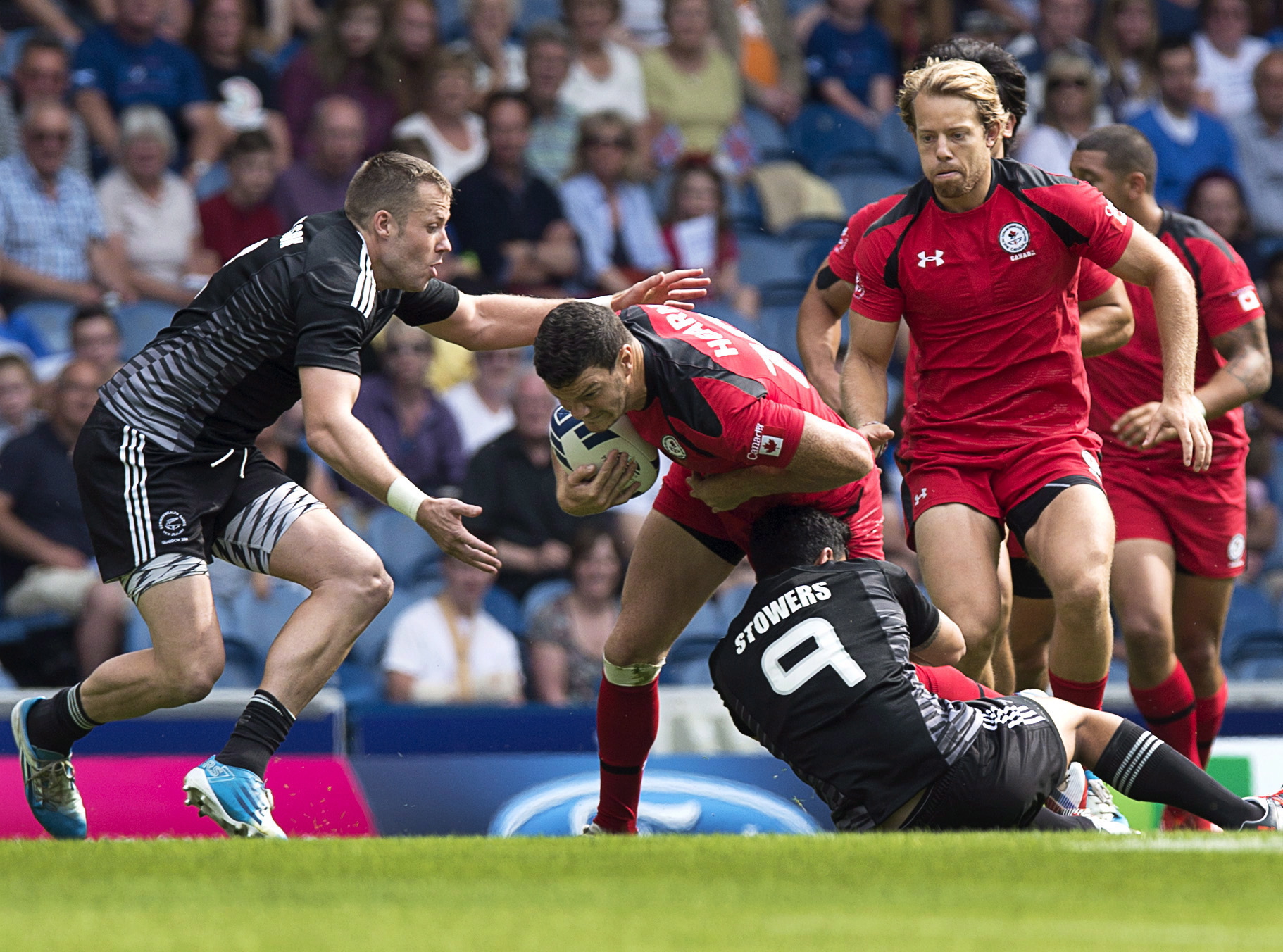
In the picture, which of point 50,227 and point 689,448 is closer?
point 689,448

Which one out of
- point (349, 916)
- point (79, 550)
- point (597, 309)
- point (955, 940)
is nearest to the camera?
point (955, 940)

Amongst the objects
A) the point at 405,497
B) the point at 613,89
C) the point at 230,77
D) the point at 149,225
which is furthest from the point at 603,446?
the point at 613,89

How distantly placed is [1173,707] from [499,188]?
575 centimetres

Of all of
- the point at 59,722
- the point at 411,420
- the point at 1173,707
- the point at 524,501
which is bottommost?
the point at 524,501

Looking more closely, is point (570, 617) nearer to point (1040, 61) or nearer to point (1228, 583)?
point (1228, 583)

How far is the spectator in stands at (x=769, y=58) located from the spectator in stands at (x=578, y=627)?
414cm

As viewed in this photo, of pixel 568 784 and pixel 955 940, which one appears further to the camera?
pixel 568 784

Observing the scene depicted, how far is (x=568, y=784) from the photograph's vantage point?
25.0 ft

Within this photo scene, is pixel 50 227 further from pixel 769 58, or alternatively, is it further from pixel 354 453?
pixel 354 453

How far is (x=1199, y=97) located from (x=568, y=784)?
25.7 ft

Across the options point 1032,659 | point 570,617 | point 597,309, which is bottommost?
point 570,617

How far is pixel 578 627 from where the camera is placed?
375 inches

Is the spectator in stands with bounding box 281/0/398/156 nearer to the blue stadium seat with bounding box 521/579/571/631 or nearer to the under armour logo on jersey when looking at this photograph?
the blue stadium seat with bounding box 521/579/571/631

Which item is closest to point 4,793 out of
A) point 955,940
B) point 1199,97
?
point 955,940
